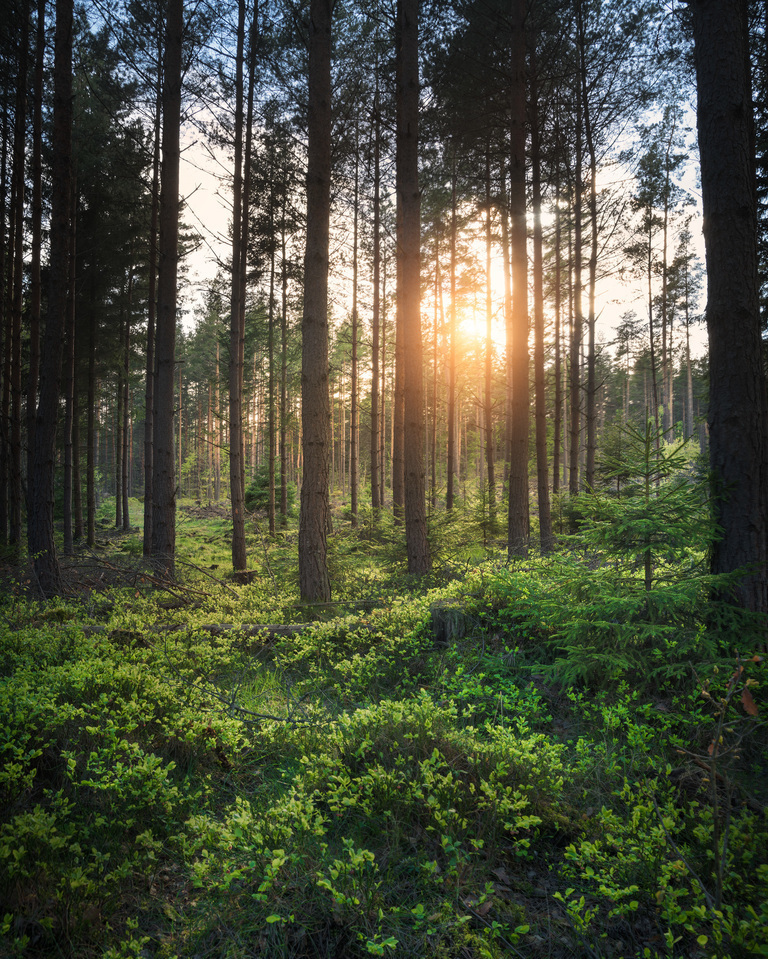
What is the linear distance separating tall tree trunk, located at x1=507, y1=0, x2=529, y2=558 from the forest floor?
144 inches

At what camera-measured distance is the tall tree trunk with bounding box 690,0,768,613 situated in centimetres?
397

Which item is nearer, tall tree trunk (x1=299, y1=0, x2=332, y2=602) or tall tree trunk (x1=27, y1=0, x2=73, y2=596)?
tall tree trunk (x1=299, y1=0, x2=332, y2=602)

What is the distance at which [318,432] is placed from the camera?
7.07 metres

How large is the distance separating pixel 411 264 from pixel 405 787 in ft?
26.5

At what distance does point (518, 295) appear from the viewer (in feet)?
30.3

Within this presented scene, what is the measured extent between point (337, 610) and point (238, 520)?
508cm

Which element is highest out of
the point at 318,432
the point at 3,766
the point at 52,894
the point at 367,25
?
the point at 367,25

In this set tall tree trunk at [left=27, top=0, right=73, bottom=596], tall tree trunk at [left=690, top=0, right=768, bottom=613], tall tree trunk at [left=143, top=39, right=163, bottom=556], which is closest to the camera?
tall tree trunk at [left=690, top=0, right=768, bottom=613]

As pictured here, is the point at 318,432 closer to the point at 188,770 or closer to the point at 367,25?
the point at 188,770

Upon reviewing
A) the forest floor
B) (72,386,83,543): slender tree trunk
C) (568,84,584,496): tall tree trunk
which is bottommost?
the forest floor

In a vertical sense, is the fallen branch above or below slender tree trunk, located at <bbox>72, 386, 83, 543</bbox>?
below

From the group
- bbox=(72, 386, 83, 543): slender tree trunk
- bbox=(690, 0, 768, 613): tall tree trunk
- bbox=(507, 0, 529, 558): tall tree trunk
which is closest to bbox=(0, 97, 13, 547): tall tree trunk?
bbox=(72, 386, 83, 543): slender tree trunk

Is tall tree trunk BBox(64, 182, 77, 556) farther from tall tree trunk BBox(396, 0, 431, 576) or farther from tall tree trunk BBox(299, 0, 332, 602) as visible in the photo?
tall tree trunk BBox(396, 0, 431, 576)

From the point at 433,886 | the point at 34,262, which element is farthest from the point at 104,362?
the point at 433,886
